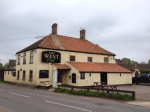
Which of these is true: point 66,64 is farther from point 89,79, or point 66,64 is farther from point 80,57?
point 89,79

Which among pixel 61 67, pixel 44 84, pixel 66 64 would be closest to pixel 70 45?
pixel 66 64

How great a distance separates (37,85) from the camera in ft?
92.4

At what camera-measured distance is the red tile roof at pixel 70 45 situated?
30531 millimetres

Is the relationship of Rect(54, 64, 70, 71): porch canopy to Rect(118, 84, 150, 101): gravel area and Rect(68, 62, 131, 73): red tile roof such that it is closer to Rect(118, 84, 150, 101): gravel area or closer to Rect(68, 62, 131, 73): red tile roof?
Rect(68, 62, 131, 73): red tile roof

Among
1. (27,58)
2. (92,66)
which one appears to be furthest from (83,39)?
(27,58)

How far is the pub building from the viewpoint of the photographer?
2881 centimetres

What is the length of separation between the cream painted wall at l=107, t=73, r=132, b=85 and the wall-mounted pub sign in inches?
356

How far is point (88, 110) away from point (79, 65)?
1975 cm

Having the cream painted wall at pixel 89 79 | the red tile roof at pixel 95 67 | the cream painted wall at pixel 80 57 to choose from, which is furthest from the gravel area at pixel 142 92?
the cream painted wall at pixel 80 57

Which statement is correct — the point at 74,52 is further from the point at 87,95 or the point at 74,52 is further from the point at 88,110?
the point at 88,110

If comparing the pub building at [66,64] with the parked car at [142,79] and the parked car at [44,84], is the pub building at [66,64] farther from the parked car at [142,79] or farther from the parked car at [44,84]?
the parked car at [142,79]

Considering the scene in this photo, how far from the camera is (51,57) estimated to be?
29547 mm

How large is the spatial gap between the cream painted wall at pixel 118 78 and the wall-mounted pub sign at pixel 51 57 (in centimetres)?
904

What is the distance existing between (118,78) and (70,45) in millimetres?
10344
